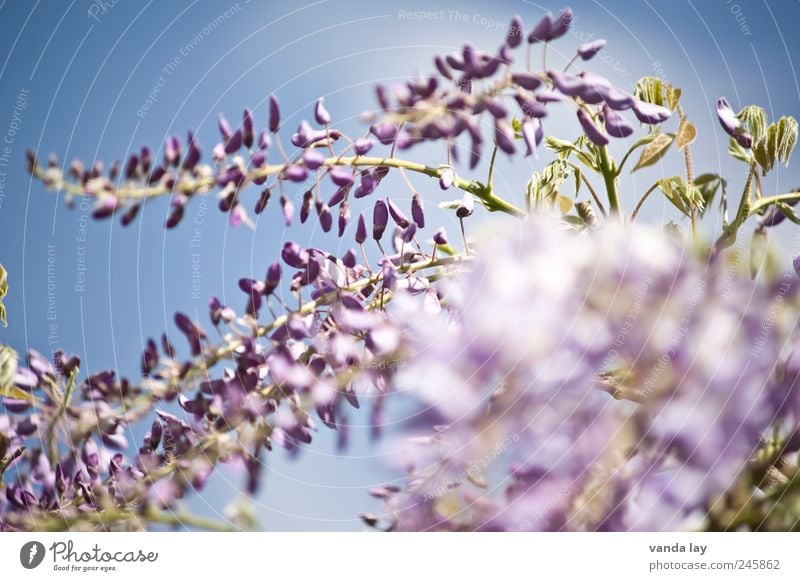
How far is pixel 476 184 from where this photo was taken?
420 mm

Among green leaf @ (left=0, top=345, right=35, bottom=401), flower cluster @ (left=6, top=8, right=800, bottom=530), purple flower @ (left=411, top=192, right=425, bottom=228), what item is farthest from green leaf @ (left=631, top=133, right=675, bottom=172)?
green leaf @ (left=0, top=345, right=35, bottom=401)

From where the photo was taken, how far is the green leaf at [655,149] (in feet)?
1.30

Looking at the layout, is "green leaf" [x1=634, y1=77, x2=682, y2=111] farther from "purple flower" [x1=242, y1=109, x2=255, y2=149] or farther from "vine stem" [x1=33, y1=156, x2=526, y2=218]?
"purple flower" [x1=242, y1=109, x2=255, y2=149]

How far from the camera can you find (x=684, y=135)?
0.40m

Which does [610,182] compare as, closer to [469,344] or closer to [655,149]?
[655,149]

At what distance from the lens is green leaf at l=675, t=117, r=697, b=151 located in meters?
0.40

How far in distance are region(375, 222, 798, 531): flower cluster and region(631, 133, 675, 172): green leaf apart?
14 centimetres

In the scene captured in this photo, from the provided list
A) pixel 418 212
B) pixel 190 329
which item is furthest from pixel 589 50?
pixel 190 329

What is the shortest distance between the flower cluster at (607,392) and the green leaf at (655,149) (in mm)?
139

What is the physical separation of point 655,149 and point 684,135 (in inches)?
0.8

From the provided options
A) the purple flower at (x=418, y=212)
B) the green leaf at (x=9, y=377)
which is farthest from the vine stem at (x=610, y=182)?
the green leaf at (x=9, y=377)

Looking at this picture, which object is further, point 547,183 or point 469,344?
point 547,183

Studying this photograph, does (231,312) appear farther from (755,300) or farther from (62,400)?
(755,300)

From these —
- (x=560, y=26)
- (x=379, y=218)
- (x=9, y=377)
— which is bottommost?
(x=9, y=377)
